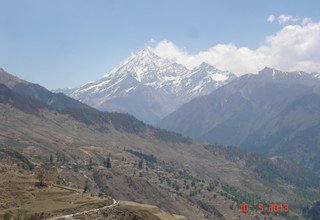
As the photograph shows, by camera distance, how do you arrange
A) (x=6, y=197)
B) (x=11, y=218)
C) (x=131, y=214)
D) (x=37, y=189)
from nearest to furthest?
(x=11, y=218) → (x=131, y=214) → (x=6, y=197) → (x=37, y=189)

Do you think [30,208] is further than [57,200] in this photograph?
No

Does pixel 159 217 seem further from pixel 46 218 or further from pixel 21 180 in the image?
pixel 21 180

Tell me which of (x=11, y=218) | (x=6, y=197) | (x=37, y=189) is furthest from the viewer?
(x=37, y=189)

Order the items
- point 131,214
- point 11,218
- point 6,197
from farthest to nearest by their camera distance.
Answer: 1. point 6,197
2. point 131,214
3. point 11,218

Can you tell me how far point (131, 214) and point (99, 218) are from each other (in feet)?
26.6

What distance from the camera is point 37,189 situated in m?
142

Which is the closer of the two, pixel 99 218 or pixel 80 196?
pixel 99 218

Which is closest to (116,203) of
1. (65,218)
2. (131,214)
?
(131,214)

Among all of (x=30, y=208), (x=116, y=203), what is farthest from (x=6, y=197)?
(x=116, y=203)

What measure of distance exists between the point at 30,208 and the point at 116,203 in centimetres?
2165

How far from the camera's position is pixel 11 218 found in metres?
114

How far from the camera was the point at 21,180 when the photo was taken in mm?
144625

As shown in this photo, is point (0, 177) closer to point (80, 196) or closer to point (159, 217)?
point (80, 196)

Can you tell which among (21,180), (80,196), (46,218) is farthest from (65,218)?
(21,180)
